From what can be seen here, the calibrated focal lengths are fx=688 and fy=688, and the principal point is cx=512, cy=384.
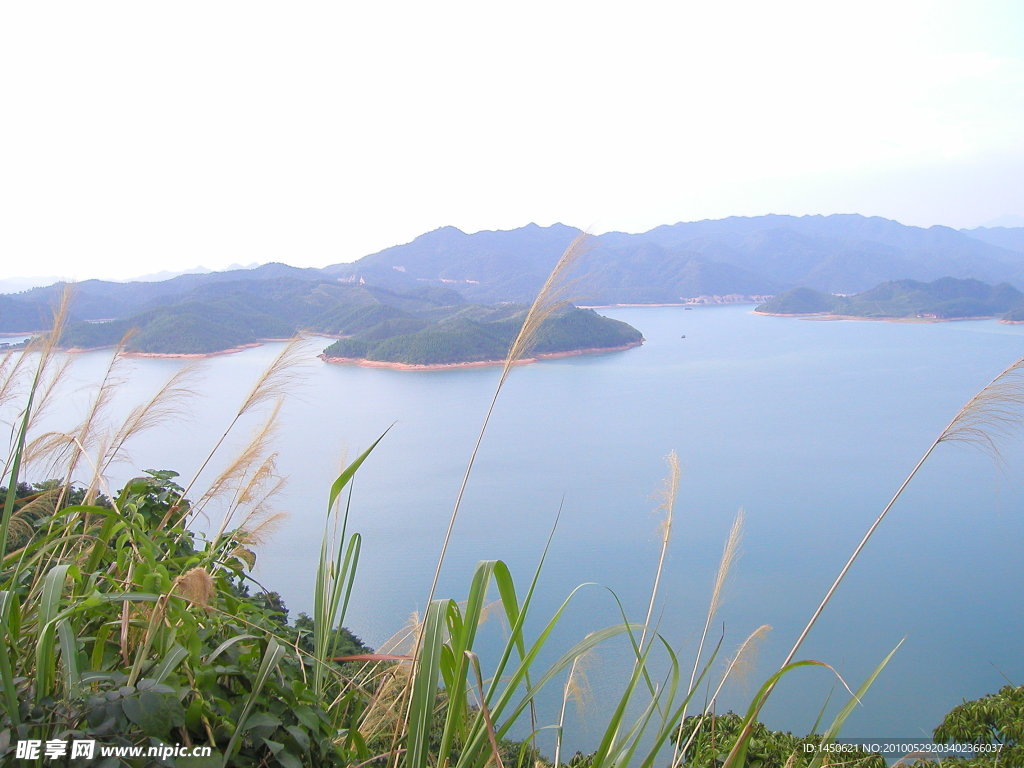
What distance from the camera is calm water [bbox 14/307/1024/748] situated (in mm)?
8000

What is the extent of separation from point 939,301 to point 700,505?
3494 centimetres

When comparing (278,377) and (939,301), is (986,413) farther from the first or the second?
(939,301)

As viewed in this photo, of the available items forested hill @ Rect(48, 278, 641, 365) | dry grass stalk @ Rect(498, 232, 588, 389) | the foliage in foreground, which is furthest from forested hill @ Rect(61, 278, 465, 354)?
the foliage in foreground

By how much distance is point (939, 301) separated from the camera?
129 ft

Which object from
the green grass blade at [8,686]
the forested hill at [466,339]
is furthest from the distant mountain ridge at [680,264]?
the green grass blade at [8,686]

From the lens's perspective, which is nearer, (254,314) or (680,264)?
(254,314)

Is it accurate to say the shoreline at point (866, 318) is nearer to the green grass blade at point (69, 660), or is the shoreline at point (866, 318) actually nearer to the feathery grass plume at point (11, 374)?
the feathery grass plume at point (11, 374)

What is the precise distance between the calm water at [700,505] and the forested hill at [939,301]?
49.3ft

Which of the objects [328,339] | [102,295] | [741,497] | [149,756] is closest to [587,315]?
Result: [328,339]

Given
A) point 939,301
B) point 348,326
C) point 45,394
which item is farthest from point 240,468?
point 939,301

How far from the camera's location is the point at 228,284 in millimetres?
41594

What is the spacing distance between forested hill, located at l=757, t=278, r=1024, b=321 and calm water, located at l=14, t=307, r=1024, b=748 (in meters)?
15.0

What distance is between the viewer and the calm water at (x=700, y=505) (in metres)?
8.00

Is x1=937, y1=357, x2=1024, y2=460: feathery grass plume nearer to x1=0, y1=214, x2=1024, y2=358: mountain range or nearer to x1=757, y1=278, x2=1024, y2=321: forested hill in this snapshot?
x1=0, y1=214, x2=1024, y2=358: mountain range
